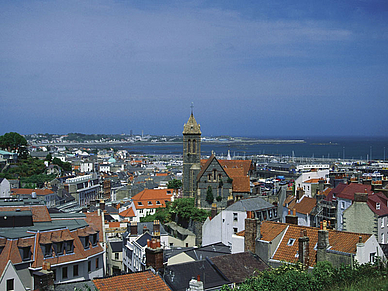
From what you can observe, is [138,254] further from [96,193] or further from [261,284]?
[96,193]

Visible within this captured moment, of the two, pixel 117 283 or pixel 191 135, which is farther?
pixel 191 135

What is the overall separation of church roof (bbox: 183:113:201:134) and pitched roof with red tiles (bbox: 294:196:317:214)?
23353 millimetres

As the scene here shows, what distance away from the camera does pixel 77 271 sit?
2558 cm

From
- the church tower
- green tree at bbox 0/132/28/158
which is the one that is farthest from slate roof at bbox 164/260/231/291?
green tree at bbox 0/132/28/158

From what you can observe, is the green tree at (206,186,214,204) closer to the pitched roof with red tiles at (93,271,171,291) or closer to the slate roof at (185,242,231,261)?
the slate roof at (185,242,231,261)

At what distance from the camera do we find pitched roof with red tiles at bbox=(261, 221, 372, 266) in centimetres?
2241

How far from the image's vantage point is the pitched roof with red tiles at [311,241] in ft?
73.5

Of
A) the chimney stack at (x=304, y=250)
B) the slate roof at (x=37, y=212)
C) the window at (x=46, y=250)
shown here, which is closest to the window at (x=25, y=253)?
the window at (x=46, y=250)

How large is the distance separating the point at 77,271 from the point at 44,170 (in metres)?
89.5

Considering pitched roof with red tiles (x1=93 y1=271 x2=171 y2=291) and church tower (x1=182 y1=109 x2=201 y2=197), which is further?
church tower (x1=182 y1=109 x2=201 y2=197)

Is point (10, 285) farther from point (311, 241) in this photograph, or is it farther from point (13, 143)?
point (13, 143)

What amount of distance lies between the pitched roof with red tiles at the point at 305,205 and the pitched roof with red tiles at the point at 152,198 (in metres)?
30.9

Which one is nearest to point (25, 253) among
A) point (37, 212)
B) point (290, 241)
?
point (37, 212)

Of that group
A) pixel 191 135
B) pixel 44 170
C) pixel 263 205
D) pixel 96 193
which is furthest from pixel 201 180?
pixel 44 170
